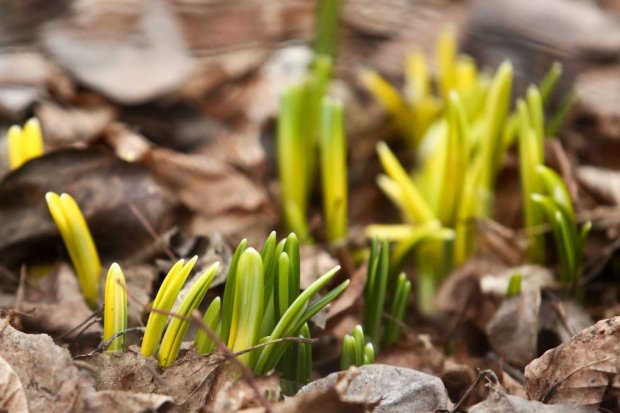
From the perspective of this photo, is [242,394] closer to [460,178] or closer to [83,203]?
[83,203]

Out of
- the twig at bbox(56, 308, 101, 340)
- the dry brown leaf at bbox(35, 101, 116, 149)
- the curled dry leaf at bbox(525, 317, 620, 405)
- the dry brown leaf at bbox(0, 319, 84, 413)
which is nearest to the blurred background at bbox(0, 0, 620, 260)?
the dry brown leaf at bbox(35, 101, 116, 149)

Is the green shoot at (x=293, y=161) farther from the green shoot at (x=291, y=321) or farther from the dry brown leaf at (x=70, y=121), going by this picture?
the green shoot at (x=291, y=321)

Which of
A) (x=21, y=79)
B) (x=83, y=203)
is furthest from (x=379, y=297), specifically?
(x=21, y=79)

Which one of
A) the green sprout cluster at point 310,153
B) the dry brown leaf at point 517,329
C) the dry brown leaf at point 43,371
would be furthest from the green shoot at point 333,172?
the dry brown leaf at point 43,371

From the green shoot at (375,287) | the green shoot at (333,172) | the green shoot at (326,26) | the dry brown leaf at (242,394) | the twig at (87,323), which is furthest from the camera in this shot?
the green shoot at (326,26)

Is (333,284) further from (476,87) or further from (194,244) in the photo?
(476,87)

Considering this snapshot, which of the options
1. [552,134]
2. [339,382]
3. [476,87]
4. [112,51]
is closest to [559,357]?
[339,382]
